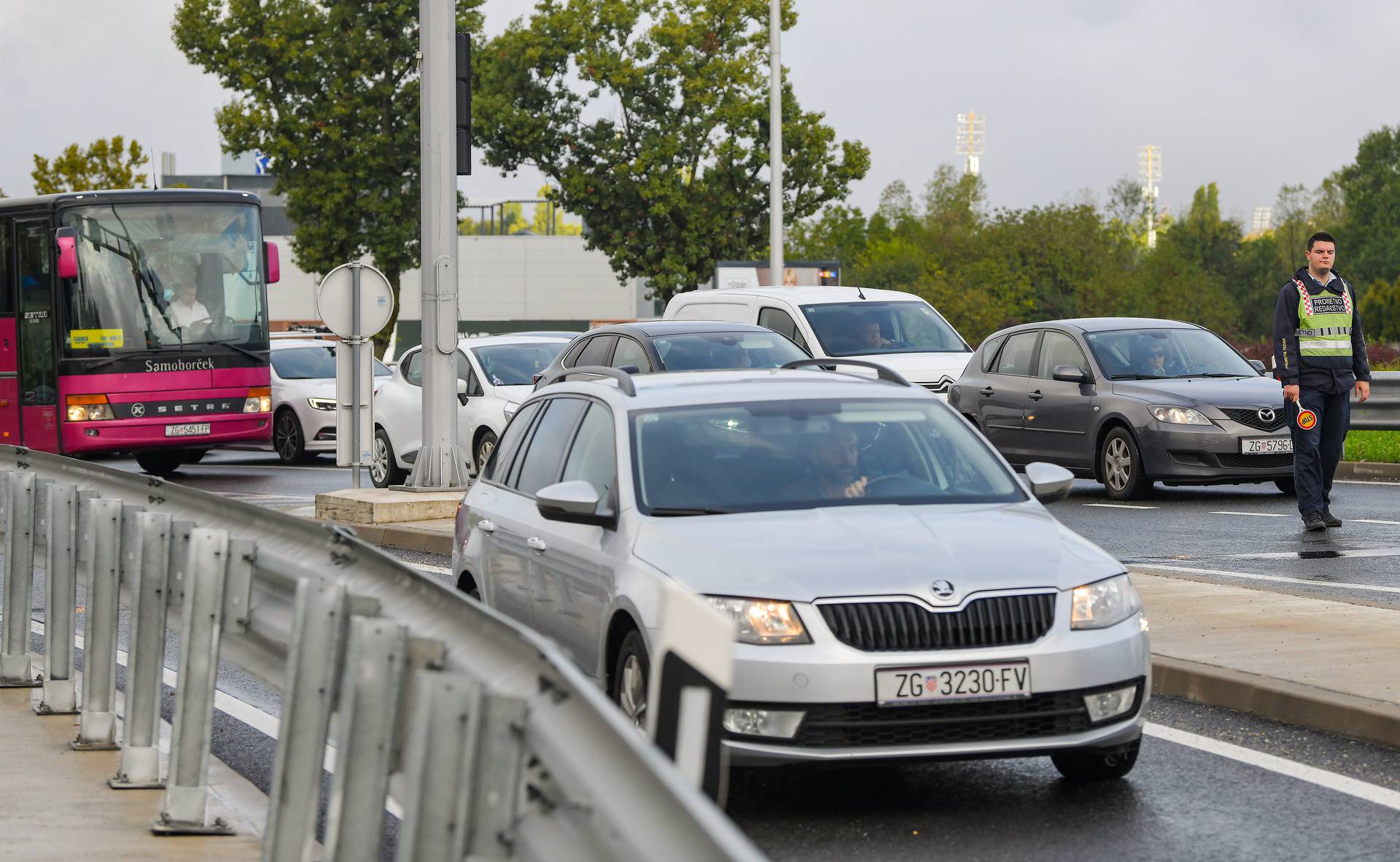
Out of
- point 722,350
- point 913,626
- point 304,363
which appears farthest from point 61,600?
point 304,363

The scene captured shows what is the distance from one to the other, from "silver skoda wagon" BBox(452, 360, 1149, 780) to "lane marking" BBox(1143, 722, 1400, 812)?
0.57m

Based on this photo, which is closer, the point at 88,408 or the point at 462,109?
the point at 462,109

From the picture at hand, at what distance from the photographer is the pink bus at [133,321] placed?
23641 millimetres

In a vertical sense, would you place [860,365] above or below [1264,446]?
above

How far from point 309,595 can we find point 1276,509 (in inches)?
508

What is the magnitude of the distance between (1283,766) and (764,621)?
6.54 ft

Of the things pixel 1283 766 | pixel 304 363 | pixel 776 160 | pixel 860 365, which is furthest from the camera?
pixel 776 160

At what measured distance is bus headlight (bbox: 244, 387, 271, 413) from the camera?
24.9 metres

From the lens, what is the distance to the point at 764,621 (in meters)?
6.03

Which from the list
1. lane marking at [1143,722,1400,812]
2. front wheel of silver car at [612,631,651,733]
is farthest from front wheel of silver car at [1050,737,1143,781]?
front wheel of silver car at [612,631,651,733]

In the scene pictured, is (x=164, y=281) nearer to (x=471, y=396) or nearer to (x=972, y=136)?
(x=471, y=396)

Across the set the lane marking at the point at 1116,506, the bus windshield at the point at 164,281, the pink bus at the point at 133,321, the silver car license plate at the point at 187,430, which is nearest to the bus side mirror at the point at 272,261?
the pink bus at the point at 133,321

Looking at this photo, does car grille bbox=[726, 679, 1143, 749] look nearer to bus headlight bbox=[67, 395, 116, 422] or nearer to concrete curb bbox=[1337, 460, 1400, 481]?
concrete curb bbox=[1337, 460, 1400, 481]

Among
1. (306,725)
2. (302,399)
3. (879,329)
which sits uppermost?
(879,329)
